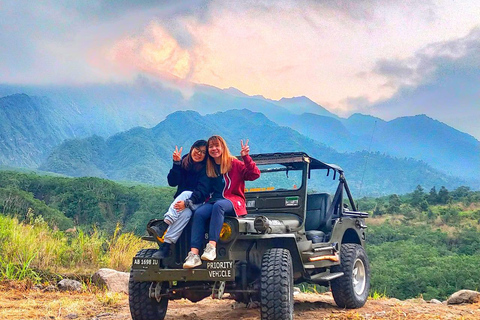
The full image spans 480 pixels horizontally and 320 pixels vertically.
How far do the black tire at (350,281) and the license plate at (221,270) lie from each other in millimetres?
2691

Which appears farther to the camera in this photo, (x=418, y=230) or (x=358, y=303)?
(x=418, y=230)

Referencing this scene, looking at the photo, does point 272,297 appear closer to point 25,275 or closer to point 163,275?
point 163,275

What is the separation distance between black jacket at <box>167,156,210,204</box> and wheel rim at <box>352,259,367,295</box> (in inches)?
128

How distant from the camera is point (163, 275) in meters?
5.65

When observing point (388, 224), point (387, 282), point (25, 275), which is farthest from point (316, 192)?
point (388, 224)

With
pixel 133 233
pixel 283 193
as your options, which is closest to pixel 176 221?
pixel 283 193

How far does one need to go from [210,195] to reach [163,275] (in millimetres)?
1054

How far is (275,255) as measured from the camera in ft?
18.8

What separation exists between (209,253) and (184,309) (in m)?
2.68

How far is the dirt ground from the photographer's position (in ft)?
22.4

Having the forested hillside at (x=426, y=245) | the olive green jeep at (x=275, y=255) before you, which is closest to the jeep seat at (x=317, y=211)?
the olive green jeep at (x=275, y=255)

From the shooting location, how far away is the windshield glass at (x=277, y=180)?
7.77 m

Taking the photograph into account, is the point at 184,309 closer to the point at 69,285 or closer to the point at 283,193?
the point at 283,193

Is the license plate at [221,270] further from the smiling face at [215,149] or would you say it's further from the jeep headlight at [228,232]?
the smiling face at [215,149]
